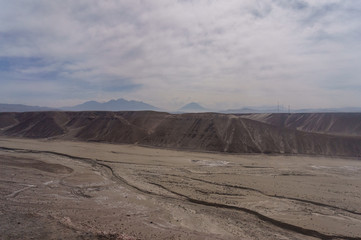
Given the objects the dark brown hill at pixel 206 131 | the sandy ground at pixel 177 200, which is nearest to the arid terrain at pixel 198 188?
the sandy ground at pixel 177 200

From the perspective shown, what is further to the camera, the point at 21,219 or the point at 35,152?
the point at 35,152

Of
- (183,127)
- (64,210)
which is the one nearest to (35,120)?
(183,127)

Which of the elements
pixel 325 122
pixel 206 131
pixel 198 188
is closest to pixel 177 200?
pixel 198 188

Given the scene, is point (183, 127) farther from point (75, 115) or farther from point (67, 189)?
point (75, 115)

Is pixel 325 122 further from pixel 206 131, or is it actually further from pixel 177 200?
pixel 177 200

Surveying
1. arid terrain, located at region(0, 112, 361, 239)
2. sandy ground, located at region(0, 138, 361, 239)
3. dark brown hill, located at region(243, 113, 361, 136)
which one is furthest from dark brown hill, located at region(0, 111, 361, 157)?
sandy ground, located at region(0, 138, 361, 239)
